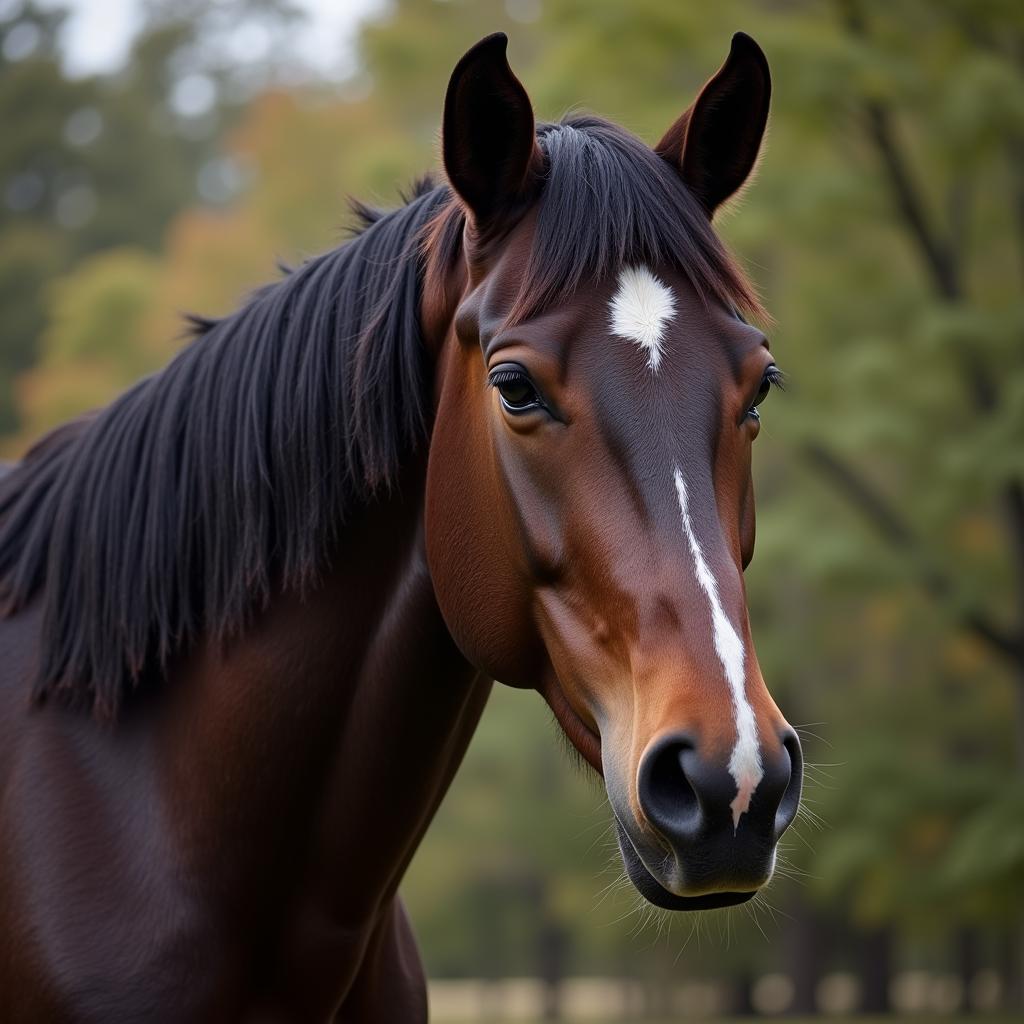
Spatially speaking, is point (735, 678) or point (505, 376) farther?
point (505, 376)

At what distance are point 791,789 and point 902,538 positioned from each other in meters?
13.0

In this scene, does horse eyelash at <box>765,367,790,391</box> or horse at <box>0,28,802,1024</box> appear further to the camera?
horse eyelash at <box>765,367,790,391</box>

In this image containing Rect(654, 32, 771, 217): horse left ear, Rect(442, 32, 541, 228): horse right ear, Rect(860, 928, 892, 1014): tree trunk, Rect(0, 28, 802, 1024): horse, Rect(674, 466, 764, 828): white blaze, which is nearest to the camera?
Rect(674, 466, 764, 828): white blaze

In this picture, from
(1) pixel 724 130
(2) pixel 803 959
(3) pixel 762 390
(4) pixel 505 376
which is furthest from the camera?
(2) pixel 803 959

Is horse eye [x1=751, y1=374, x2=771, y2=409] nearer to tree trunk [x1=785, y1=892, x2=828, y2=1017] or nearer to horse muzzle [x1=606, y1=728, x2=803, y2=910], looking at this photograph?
horse muzzle [x1=606, y1=728, x2=803, y2=910]

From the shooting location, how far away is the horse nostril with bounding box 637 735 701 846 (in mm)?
2135

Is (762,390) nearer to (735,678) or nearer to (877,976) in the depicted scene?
(735,678)

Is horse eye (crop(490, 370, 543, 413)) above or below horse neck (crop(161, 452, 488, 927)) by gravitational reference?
above

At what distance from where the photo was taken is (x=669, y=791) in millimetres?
2186

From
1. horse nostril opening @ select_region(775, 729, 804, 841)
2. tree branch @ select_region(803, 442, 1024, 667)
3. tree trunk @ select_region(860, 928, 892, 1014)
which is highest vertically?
horse nostril opening @ select_region(775, 729, 804, 841)

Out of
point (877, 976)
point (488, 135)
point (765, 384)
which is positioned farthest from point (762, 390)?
point (877, 976)

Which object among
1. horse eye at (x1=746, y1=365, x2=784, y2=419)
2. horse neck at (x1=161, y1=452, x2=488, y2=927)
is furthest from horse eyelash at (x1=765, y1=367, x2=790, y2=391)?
horse neck at (x1=161, y1=452, x2=488, y2=927)

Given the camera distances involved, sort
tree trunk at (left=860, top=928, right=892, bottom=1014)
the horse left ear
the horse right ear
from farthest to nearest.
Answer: tree trunk at (left=860, top=928, right=892, bottom=1014)
the horse left ear
the horse right ear

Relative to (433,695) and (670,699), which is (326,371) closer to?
(433,695)
